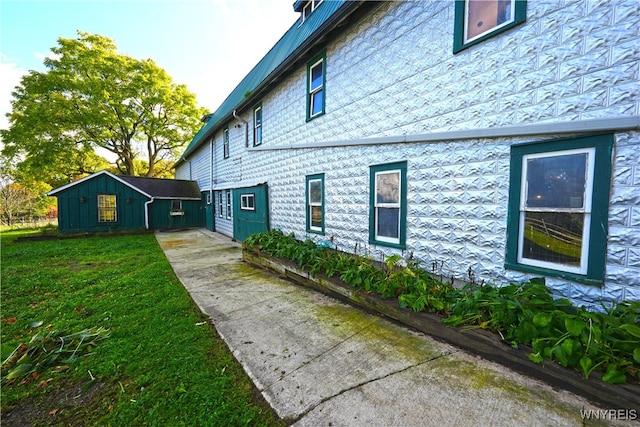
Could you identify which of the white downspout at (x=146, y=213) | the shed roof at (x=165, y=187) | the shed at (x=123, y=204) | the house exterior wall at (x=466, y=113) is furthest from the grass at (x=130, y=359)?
the shed roof at (x=165, y=187)

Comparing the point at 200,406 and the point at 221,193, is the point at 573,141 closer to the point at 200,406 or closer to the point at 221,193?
the point at 200,406

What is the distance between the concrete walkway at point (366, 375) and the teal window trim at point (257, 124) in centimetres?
675

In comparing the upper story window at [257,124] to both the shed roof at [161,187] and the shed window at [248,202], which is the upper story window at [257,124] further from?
the shed roof at [161,187]

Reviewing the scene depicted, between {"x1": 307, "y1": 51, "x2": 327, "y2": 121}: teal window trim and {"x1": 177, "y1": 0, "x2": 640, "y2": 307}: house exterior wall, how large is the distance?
17 cm

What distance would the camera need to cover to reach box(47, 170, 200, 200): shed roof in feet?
47.4

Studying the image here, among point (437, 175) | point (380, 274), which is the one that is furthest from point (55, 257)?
point (437, 175)

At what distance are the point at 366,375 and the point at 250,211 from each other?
8166 mm

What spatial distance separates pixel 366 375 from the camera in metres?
2.36

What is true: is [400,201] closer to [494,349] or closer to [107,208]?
[494,349]

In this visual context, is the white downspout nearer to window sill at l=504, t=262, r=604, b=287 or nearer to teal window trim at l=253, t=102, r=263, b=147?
teal window trim at l=253, t=102, r=263, b=147

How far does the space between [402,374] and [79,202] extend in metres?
17.6

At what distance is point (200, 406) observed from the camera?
6.63 ft

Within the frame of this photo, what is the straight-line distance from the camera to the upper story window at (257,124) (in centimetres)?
910

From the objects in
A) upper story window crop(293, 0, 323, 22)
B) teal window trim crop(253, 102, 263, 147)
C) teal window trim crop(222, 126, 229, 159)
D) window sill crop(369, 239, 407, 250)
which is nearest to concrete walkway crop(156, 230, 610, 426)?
window sill crop(369, 239, 407, 250)
